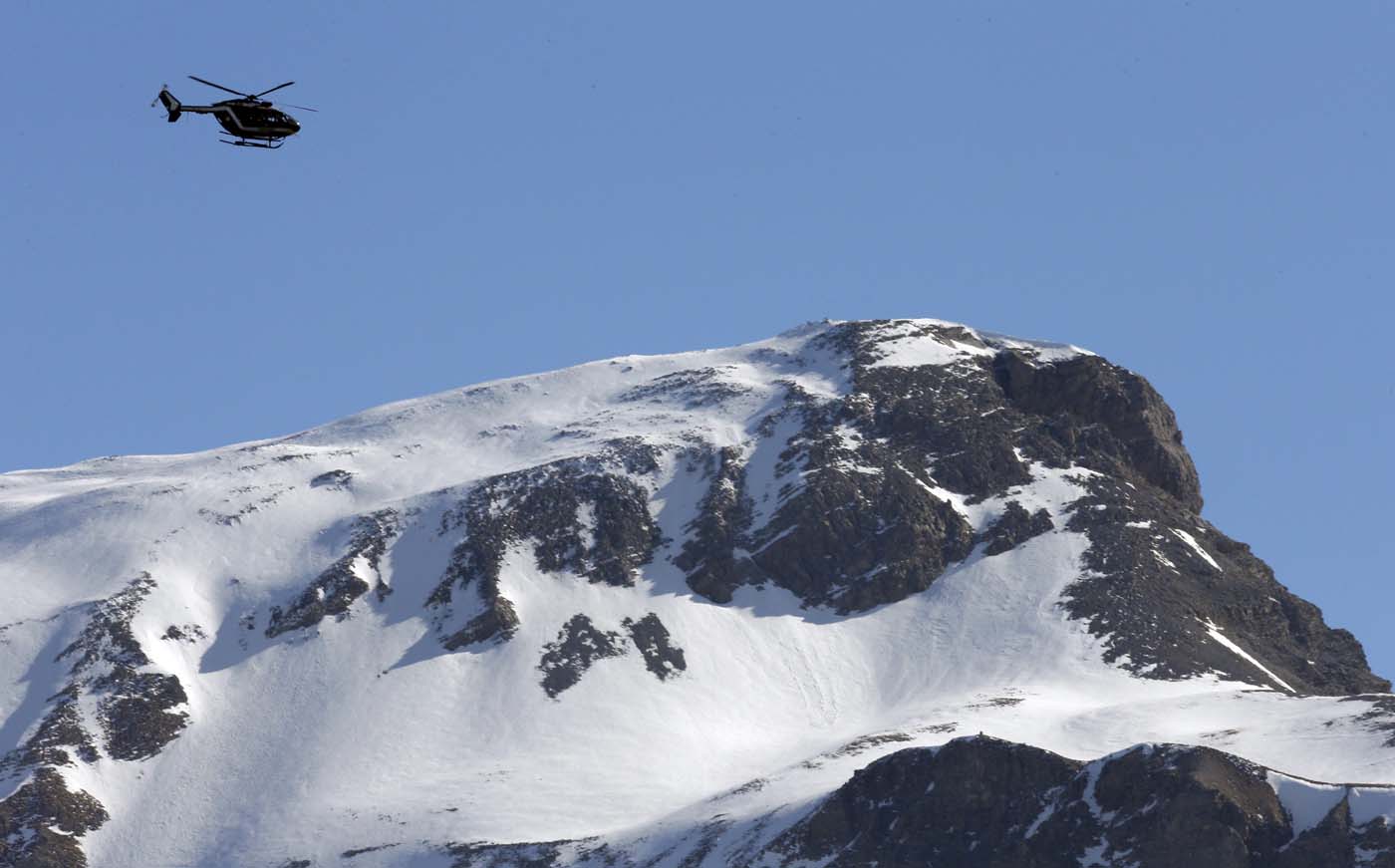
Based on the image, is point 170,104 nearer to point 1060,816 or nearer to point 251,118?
point 251,118

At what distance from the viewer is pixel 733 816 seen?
177750 mm

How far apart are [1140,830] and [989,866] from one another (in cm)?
965

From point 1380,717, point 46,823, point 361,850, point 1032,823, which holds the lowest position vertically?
point 1032,823

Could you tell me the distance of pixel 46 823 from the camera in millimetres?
194375

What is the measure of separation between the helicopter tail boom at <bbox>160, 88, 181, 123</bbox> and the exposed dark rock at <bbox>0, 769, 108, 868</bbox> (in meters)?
104

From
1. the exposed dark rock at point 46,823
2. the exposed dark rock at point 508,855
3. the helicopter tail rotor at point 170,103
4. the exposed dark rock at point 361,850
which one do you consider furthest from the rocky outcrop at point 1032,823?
the helicopter tail rotor at point 170,103

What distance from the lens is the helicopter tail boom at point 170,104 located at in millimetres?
96375

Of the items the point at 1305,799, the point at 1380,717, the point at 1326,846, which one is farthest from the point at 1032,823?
the point at 1380,717

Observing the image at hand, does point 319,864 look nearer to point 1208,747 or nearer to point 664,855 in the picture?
point 664,855

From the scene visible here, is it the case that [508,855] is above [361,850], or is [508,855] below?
below

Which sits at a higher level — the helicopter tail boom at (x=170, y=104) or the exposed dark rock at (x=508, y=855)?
the helicopter tail boom at (x=170, y=104)

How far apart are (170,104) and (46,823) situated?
353 ft

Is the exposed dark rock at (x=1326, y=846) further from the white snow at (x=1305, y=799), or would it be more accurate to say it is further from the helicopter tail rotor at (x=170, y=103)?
the helicopter tail rotor at (x=170, y=103)

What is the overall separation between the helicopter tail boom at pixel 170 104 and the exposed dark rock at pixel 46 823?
104 metres
